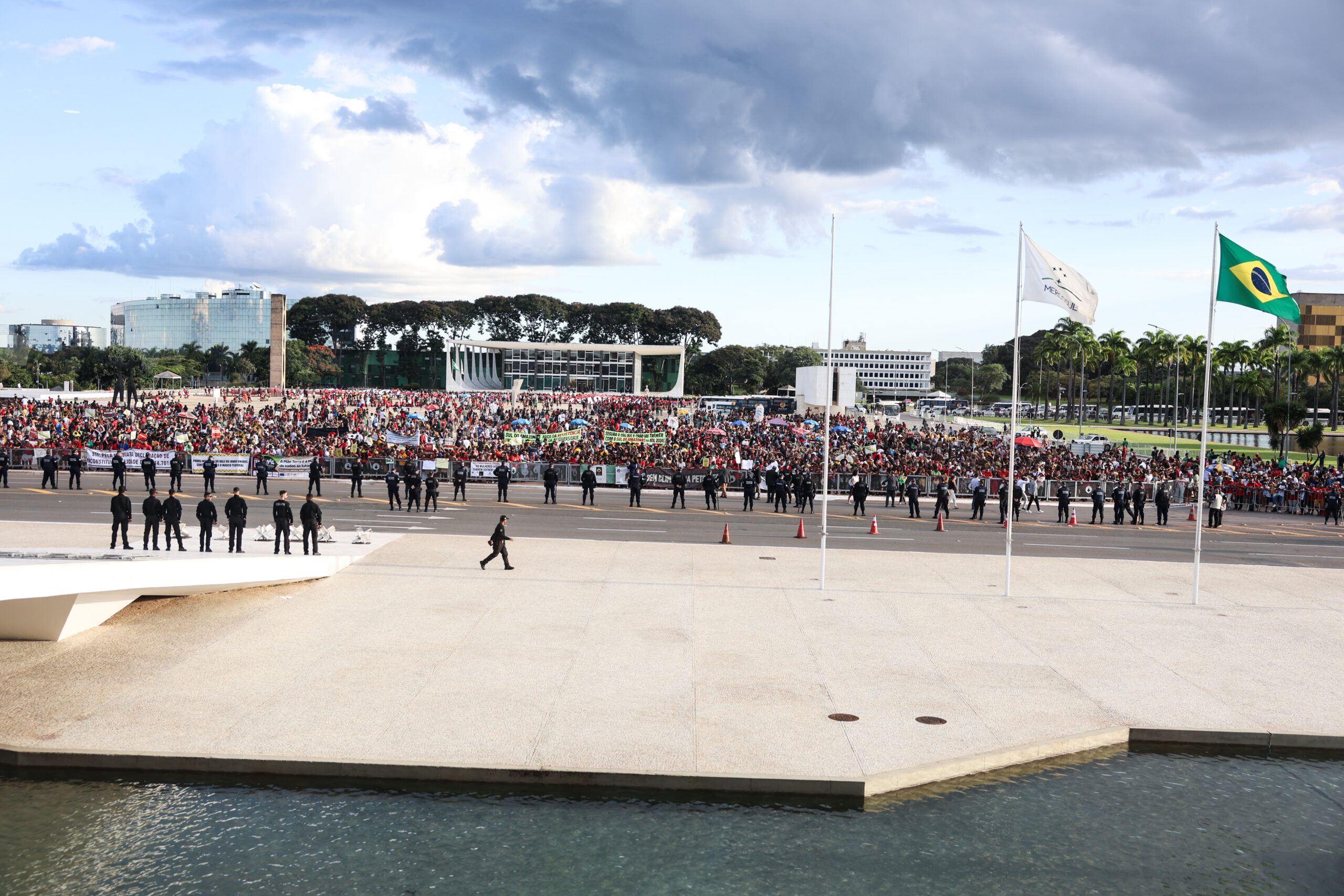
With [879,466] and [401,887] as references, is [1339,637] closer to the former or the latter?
[401,887]

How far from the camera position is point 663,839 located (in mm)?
10117

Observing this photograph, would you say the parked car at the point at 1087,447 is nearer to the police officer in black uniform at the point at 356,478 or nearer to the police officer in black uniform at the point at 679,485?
the police officer in black uniform at the point at 679,485

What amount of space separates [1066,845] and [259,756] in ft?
28.7

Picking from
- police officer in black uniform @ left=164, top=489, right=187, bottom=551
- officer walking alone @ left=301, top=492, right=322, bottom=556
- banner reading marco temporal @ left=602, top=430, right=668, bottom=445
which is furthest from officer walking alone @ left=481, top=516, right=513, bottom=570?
banner reading marco temporal @ left=602, top=430, right=668, bottom=445

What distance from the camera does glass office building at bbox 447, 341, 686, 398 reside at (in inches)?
6137

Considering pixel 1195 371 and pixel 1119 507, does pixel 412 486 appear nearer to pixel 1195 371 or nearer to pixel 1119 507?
pixel 1119 507

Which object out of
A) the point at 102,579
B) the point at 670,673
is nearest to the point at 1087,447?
the point at 670,673

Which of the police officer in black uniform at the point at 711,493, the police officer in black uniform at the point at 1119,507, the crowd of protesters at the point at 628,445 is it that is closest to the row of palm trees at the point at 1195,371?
the crowd of protesters at the point at 628,445

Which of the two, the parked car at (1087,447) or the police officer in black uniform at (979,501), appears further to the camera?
the parked car at (1087,447)

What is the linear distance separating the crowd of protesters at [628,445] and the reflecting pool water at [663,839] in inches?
1088

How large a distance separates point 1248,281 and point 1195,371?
4260 inches

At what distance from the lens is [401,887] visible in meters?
9.07

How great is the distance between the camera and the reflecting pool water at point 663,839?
30.3ft

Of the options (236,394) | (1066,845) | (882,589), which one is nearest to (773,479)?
(882,589)
